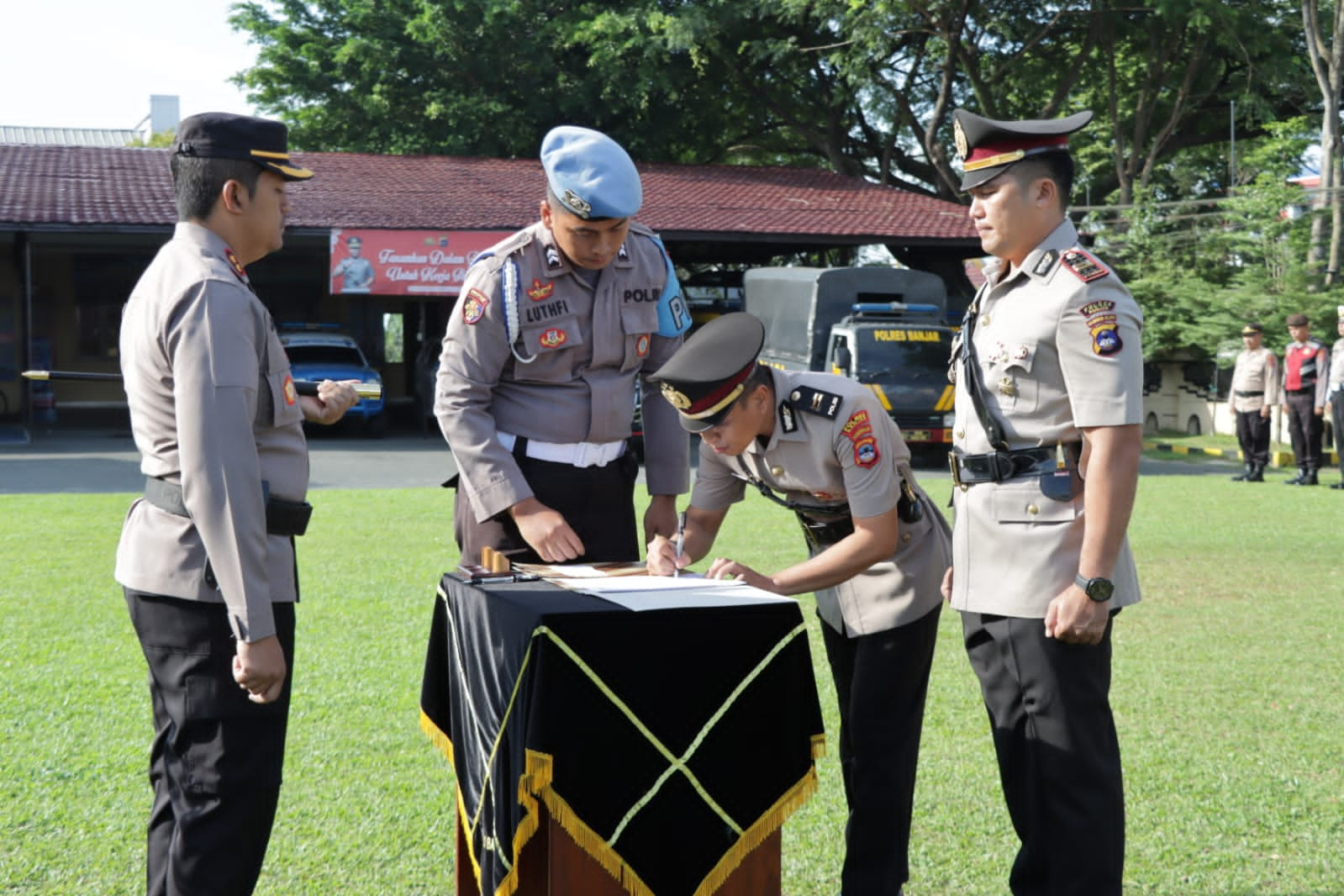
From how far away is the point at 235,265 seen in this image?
2852 millimetres

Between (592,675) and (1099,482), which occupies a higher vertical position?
(1099,482)

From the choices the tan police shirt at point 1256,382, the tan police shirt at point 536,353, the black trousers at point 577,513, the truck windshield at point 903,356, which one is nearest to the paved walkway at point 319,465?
the truck windshield at point 903,356

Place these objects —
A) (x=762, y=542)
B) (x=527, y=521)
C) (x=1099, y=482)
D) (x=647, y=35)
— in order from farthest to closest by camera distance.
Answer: (x=647, y=35) < (x=762, y=542) < (x=527, y=521) < (x=1099, y=482)

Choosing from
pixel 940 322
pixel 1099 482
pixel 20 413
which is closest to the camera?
pixel 1099 482

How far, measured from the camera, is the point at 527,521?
140 inches

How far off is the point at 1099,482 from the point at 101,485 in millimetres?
13123

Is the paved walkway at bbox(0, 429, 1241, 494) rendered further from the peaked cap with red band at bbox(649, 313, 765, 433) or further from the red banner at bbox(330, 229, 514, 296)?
the peaked cap with red band at bbox(649, 313, 765, 433)

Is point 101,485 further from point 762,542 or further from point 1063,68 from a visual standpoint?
point 1063,68

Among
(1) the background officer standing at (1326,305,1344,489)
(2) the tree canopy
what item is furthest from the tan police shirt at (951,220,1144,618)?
(2) the tree canopy

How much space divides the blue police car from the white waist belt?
17921 millimetres

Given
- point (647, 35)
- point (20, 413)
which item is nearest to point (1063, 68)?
point (647, 35)

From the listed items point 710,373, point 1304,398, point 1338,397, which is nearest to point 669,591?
point 710,373

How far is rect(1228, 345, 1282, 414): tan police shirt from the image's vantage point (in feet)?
49.0

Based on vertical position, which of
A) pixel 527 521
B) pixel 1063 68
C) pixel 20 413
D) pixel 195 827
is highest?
pixel 1063 68
